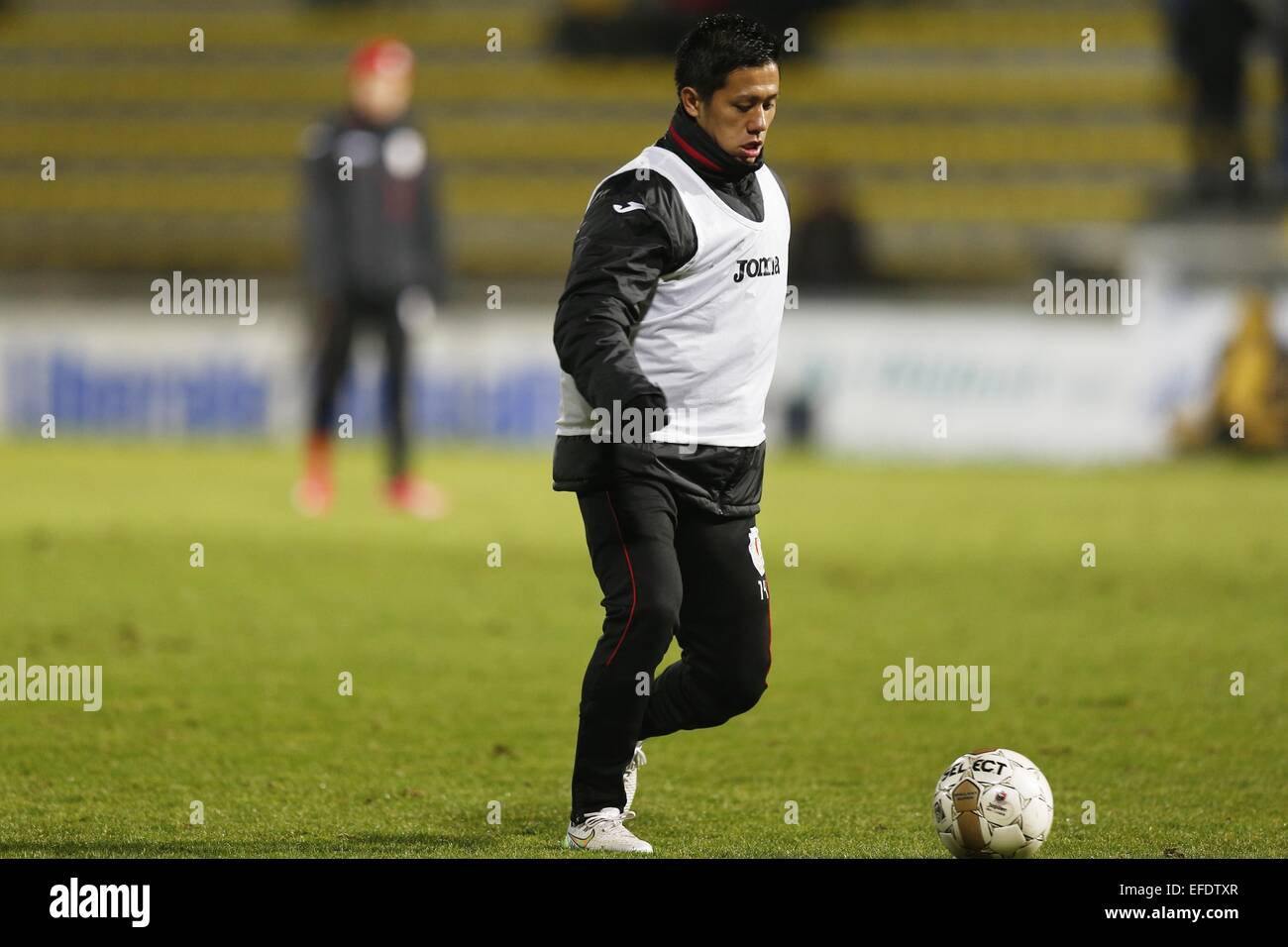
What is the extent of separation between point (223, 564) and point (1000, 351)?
696 centimetres

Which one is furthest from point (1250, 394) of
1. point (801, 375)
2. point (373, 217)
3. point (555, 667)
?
point (555, 667)

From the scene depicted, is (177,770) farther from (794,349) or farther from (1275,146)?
(1275,146)

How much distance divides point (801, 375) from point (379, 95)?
4.40 metres

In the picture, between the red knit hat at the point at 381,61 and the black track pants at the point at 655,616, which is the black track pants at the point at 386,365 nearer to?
the red knit hat at the point at 381,61

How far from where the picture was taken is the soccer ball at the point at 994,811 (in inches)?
188

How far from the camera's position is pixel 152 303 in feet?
52.1

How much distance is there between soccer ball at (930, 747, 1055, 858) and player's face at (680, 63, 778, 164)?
1542 millimetres

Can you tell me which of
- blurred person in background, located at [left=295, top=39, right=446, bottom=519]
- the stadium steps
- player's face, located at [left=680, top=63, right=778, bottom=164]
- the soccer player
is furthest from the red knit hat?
the stadium steps

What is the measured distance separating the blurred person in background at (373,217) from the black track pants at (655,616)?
695 cm

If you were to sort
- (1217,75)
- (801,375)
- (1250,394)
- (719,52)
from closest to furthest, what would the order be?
(719,52), (1250,394), (801,375), (1217,75)

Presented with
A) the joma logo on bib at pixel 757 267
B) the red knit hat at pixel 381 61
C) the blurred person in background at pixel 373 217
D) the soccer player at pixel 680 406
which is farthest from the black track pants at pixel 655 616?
the red knit hat at pixel 381 61

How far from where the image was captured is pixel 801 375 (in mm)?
15258

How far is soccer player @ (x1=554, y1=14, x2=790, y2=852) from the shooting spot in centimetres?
477

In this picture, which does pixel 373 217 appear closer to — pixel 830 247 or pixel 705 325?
pixel 830 247
